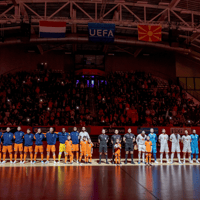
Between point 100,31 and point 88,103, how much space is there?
1036cm

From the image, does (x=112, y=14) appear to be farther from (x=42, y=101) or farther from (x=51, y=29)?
(x=42, y=101)

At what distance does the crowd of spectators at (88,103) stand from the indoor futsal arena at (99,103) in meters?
0.12

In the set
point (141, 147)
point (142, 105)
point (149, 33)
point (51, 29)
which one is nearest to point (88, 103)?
point (142, 105)

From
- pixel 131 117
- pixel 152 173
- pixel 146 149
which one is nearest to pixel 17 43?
pixel 131 117

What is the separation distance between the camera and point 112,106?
24.9 m

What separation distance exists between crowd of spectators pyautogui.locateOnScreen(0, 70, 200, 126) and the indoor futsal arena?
0.12 metres

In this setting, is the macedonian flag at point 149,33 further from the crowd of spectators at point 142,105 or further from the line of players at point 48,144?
the line of players at point 48,144

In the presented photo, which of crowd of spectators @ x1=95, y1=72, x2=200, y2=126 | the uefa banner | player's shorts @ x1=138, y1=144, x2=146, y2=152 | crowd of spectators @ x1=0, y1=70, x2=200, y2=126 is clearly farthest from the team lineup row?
the uefa banner

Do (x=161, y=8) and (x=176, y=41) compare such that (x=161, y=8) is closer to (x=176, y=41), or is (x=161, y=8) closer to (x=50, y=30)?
(x=176, y=41)

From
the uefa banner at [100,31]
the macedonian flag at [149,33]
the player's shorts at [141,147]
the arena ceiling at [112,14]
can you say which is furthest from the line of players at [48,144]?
the macedonian flag at [149,33]

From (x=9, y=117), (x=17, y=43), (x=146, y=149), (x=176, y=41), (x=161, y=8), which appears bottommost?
(x=146, y=149)

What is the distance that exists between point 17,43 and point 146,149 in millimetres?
18619

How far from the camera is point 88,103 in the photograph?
2703cm

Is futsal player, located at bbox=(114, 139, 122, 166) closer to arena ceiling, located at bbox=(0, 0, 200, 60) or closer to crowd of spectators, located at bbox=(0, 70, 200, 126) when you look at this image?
crowd of spectators, located at bbox=(0, 70, 200, 126)
